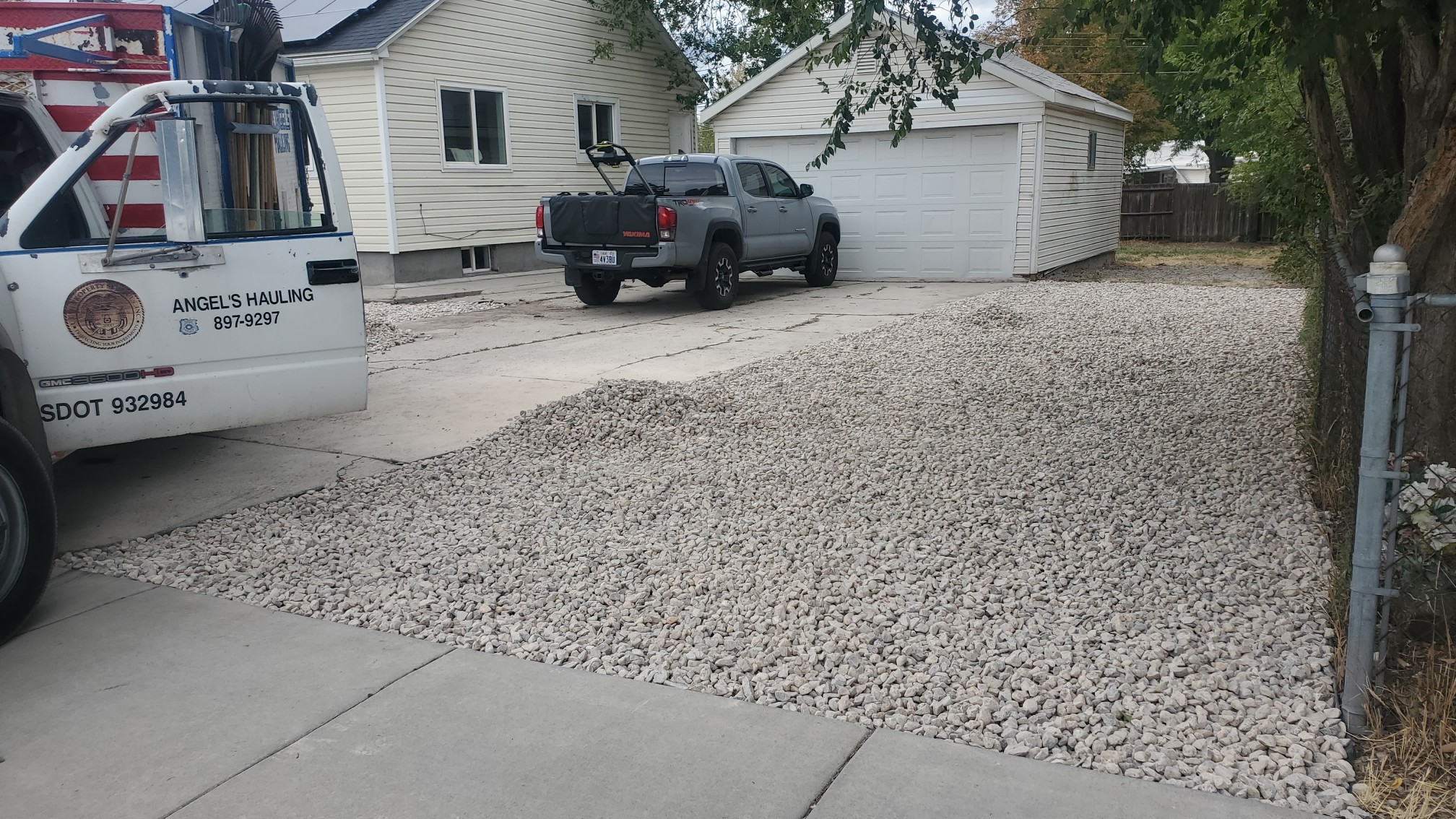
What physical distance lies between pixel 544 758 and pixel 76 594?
259cm

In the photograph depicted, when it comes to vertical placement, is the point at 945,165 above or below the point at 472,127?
below

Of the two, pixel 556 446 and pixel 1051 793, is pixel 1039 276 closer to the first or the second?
pixel 556 446

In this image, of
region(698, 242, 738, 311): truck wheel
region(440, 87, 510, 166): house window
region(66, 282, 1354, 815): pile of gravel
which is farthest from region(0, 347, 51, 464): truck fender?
region(440, 87, 510, 166): house window

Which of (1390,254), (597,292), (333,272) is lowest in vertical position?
(597,292)

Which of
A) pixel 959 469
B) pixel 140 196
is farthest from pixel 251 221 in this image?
pixel 959 469

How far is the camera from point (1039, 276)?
17.2m

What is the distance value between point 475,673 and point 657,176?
36.4 ft

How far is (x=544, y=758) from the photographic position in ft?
10.3

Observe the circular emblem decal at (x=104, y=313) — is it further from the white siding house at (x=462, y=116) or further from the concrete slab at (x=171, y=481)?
the white siding house at (x=462, y=116)

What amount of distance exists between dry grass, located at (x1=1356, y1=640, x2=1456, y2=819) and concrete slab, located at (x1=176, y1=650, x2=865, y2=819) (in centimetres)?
139

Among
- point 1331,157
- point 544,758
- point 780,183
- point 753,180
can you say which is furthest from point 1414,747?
point 780,183

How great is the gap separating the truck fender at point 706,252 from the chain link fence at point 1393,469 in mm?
8773

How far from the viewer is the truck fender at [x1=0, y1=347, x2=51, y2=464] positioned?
4.36 meters

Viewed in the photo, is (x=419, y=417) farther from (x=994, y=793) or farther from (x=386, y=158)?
(x=386, y=158)
